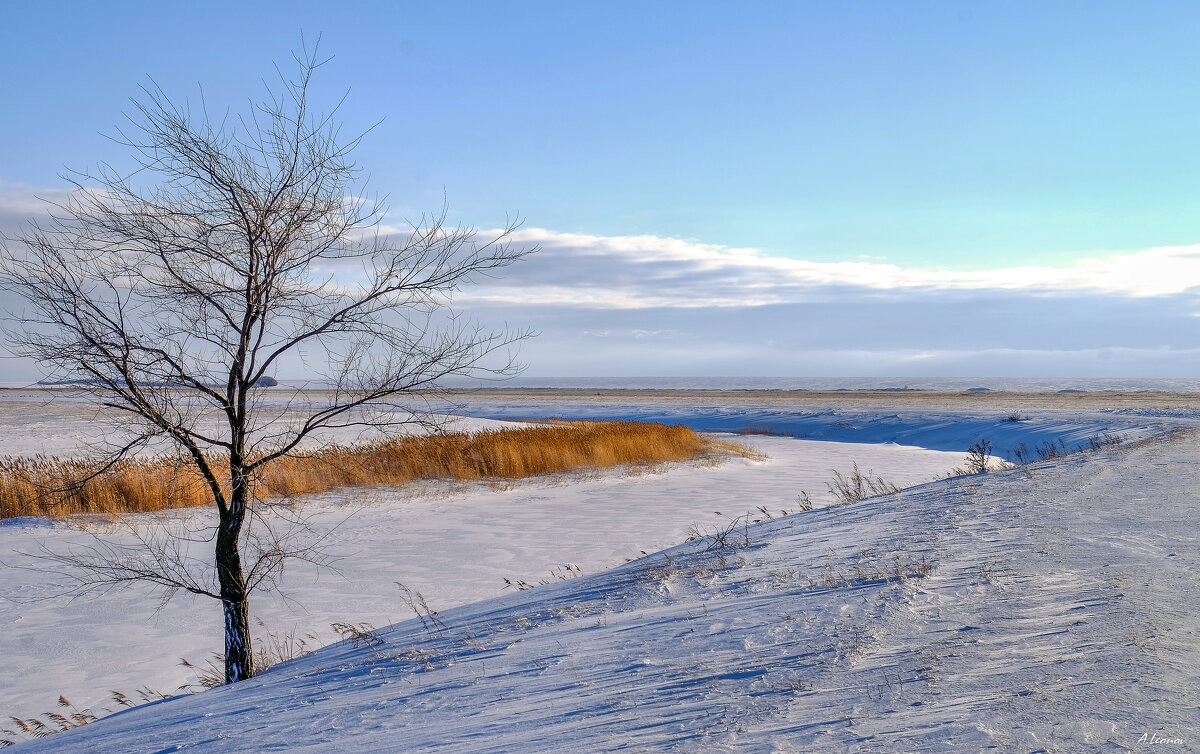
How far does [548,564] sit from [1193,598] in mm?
7210

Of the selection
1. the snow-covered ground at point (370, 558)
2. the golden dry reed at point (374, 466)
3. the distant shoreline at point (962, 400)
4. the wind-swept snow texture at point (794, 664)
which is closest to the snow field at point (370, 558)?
the snow-covered ground at point (370, 558)

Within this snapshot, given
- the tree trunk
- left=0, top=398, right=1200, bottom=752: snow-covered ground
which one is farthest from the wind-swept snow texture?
the tree trunk

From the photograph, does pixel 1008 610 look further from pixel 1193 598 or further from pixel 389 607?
pixel 389 607

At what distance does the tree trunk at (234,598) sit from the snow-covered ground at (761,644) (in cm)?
54

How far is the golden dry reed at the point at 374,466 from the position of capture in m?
12.9

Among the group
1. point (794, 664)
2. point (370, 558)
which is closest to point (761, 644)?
point (794, 664)

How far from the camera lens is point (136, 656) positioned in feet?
22.6

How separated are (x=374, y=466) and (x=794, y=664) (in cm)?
1478

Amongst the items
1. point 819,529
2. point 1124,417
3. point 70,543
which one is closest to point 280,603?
point 70,543

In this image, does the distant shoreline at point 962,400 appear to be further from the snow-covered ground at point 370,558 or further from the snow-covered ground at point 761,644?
the snow-covered ground at point 761,644

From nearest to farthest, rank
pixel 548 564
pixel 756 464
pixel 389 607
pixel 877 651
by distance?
pixel 877 651, pixel 389 607, pixel 548 564, pixel 756 464

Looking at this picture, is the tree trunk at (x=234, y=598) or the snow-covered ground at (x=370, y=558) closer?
the tree trunk at (x=234, y=598)

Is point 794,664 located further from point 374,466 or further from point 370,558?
point 374,466

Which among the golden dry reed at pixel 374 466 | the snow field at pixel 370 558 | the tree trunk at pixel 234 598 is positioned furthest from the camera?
the golden dry reed at pixel 374 466
